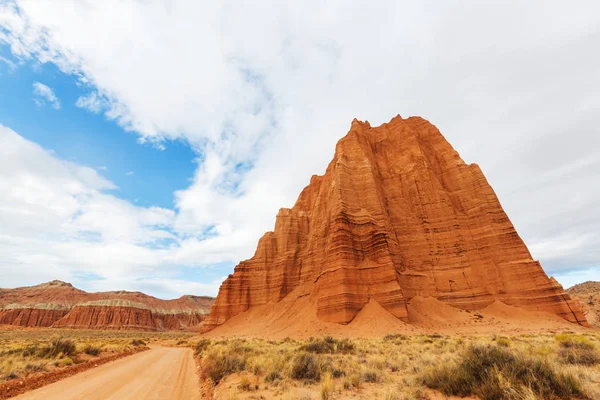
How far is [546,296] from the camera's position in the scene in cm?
3625

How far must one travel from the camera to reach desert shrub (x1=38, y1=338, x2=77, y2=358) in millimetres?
17544

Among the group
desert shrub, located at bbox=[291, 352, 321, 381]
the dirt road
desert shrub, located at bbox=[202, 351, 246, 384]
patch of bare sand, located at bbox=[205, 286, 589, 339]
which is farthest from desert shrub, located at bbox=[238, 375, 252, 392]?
patch of bare sand, located at bbox=[205, 286, 589, 339]

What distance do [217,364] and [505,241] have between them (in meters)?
44.6

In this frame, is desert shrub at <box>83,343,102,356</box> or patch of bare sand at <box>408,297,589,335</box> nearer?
desert shrub at <box>83,343,102,356</box>

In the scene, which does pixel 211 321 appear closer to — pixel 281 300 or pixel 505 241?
pixel 281 300

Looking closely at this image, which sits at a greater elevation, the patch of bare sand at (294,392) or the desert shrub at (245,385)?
the desert shrub at (245,385)

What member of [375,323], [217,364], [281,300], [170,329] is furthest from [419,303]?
[170,329]

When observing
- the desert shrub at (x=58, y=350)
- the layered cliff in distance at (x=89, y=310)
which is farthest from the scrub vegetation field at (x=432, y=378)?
the layered cliff in distance at (x=89, y=310)

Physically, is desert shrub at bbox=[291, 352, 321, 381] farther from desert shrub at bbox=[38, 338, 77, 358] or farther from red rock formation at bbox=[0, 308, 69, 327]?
red rock formation at bbox=[0, 308, 69, 327]

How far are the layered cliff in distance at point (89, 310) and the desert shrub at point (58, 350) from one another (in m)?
97.3

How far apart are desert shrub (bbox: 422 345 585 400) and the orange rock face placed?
30.6m

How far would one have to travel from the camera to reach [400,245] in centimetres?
4669

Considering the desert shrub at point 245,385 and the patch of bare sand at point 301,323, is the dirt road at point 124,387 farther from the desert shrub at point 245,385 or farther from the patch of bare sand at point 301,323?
the patch of bare sand at point 301,323

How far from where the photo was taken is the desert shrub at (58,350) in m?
17.5
